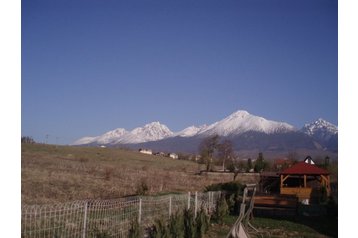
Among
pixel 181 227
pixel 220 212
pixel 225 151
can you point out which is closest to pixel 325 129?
pixel 220 212

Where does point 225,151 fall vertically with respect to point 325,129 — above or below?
below

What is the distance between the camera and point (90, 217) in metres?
7.39

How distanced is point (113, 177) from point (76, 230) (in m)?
12.7

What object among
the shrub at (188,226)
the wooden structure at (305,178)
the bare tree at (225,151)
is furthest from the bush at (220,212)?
the bare tree at (225,151)

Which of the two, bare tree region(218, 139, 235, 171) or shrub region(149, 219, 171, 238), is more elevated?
shrub region(149, 219, 171, 238)

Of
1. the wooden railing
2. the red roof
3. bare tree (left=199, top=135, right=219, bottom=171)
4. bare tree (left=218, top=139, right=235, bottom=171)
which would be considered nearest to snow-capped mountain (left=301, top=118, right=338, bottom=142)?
the red roof

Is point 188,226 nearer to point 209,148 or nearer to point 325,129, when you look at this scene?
point 325,129

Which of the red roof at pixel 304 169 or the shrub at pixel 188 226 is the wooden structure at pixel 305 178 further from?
the shrub at pixel 188 226

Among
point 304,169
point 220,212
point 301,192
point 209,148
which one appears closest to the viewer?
point 220,212

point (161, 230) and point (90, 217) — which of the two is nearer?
point (161, 230)

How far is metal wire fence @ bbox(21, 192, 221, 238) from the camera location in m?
5.32

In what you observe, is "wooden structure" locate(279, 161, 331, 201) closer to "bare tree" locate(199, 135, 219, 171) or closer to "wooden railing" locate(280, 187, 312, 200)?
"wooden railing" locate(280, 187, 312, 200)

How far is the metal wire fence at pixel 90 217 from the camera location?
17.5 feet

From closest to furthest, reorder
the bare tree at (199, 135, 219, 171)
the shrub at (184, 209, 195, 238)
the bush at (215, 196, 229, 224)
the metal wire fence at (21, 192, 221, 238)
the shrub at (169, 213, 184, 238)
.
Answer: the metal wire fence at (21, 192, 221, 238), the shrub at (169, 213, 184, 238), the shrub at (184, 209, 195, 238), the bush at (215, 196, 229, 224), the bare tree at (199, 135, 219, 171)
